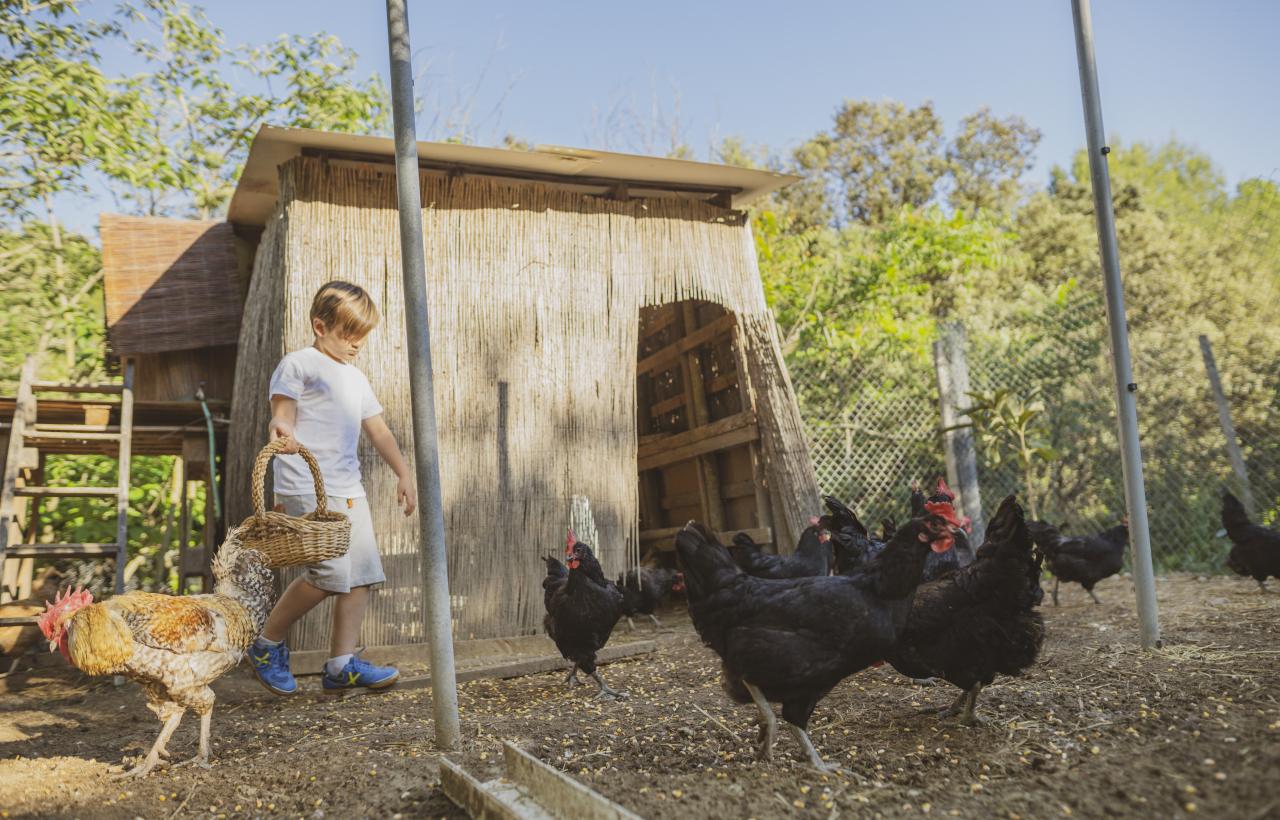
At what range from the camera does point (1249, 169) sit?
613cm

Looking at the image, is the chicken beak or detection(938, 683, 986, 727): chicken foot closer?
the chicken beak

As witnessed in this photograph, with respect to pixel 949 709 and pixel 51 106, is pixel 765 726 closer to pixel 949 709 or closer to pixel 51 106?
pixel 949 709

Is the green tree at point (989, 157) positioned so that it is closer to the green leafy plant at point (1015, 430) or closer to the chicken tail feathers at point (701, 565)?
the green leafy plant at point (1015, 430)

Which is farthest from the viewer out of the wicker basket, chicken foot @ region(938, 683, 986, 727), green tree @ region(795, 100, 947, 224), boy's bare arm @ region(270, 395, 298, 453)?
green tree @ region(795, 100, 947, 224)

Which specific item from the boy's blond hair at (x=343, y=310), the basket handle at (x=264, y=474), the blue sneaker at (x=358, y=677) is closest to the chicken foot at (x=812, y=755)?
the basket handle at (x=264, y=474)

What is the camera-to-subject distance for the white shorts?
3.94 meters

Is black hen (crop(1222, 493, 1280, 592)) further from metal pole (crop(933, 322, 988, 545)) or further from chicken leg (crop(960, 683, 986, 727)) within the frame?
chicken leg (crop(960, 683, 986, 727))

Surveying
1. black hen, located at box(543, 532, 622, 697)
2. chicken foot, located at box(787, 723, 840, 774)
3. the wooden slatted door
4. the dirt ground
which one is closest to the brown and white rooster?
the dirt ground

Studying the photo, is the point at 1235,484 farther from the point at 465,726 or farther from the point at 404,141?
the point at 404,141

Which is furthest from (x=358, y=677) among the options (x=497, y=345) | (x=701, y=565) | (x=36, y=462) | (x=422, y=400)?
(x=36, y=462)

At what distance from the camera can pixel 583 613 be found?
15.0 ft

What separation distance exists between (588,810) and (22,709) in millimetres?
4490

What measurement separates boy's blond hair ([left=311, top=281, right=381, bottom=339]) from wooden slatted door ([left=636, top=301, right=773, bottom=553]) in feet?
11.3

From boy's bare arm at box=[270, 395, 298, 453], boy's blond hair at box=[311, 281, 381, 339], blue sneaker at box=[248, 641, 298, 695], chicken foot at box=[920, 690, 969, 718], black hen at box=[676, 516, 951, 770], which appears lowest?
chicken foot at box=[920, 690, 969, 718]
